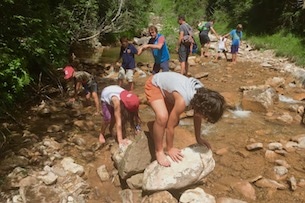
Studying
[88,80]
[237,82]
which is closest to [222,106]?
[88,80]

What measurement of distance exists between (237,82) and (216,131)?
402 centimetres

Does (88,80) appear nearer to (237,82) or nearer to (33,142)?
(33,142)

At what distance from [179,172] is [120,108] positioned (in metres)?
1.32

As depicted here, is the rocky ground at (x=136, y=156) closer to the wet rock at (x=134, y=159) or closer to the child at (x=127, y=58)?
the wet rock at (x=134, y=159)

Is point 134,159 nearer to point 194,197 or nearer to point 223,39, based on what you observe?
point 194,197

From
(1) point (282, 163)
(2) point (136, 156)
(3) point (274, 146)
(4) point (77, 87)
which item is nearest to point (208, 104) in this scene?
(2) point (136, 156)

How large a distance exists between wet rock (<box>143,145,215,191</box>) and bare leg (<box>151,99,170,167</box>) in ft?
0.25

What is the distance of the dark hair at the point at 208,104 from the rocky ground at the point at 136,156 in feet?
3.16

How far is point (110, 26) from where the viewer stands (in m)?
12.0

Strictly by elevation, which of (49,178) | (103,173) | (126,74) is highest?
(126,74)

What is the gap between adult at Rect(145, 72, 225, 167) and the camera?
3.32m

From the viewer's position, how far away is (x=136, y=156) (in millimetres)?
4078

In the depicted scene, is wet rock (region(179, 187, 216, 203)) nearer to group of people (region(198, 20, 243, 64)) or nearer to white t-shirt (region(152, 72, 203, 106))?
white t-shirt (region(152, 72, 203, 106))

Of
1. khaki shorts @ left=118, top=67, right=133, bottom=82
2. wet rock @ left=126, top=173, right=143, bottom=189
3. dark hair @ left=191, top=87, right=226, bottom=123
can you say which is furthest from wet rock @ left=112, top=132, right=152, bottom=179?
khaki shorts @ left=118, top=67, right=133, bottom=82
